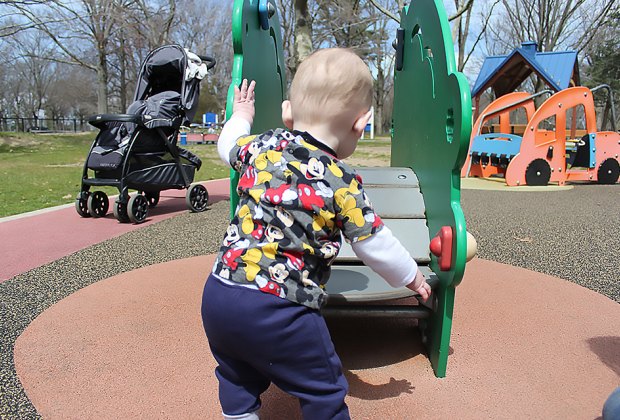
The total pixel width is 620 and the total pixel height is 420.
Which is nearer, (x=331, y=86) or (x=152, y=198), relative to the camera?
(x=331, y=86)

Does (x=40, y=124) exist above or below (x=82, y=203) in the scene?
above

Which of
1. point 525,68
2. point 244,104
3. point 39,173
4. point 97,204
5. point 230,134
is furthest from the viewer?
point 525,68

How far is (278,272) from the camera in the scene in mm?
1377

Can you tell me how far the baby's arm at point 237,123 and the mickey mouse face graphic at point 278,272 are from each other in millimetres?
510

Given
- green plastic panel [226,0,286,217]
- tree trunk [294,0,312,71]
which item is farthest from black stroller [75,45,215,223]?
tree trunk [294,0,312,71]

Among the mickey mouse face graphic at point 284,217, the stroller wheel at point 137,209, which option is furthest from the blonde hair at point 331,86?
the stroller wheel at point 137,209

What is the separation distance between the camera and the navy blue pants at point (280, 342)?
1.38 m

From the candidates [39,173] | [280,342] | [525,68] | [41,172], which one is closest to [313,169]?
[280,342]

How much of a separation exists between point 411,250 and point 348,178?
3.88 ft

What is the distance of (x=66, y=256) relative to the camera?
4207 mm

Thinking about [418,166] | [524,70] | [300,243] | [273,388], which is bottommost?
[273,388]

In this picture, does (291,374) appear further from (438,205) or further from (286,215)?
(438,205)

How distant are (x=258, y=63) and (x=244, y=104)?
2.86 ft

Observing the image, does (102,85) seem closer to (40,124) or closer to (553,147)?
(553,147)
